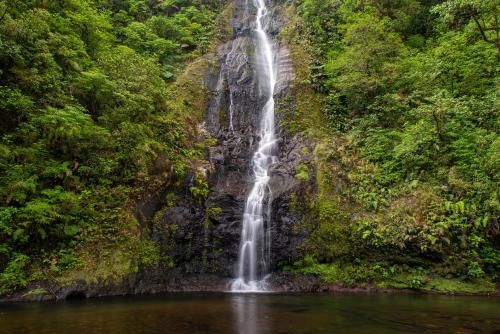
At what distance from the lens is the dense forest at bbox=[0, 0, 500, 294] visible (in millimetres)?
Result: 10844

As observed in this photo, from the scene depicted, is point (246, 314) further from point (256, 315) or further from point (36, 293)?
point (36, 293)

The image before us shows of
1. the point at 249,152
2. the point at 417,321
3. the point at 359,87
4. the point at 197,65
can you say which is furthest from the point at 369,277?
the point at 197,65

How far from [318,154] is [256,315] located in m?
9.26

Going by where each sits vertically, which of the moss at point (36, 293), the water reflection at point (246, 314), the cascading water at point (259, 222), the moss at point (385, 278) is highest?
the cascading water at point (259, 222)

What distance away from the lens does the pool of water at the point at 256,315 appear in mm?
6570

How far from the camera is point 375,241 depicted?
40.2ft

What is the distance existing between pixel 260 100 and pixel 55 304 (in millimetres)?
14272

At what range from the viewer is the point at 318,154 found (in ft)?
51.2

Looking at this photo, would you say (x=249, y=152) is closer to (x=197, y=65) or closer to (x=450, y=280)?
(x=197, y=65)

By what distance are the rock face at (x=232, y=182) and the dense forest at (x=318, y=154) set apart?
2.03ft

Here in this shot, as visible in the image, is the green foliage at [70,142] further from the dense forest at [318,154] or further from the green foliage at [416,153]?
the green foliage at [416,153]

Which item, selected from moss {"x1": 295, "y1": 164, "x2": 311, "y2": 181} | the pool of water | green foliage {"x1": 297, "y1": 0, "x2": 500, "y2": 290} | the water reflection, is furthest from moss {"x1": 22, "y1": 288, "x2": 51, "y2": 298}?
moss {"x1": 295, "y1": 164, "x2": 311, "y2": 181}

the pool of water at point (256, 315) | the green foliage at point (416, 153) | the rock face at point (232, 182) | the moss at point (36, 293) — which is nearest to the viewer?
the pool of water at point (256, 315)

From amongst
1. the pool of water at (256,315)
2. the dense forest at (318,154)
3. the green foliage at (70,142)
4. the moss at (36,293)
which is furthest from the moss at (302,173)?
the moss at (36,293)
